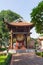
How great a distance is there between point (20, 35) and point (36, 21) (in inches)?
201

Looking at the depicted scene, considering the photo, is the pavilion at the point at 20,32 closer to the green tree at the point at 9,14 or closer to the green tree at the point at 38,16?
the green tree at the point at 38,16

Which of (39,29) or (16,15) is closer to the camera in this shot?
(39,29)

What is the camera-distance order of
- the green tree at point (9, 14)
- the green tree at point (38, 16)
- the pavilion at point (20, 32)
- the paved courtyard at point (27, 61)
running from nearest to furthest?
the paved courtyard at point (27, 61), the green tree at point (38, 16), the pavilion at point (20, 32), the green tree at point (9, 14)

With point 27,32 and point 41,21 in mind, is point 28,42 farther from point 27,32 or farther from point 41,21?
point 41,21

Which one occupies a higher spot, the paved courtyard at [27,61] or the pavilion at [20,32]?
the pavilion at [20,32]

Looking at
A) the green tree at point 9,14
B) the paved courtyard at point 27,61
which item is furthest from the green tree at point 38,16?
the green tree at point 9,14

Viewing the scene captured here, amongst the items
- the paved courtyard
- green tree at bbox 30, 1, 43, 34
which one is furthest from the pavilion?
the paved courtyard

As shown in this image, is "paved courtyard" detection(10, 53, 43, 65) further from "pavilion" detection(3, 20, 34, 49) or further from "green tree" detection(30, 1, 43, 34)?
"pavilion" detection(3, 20, 34, 49)

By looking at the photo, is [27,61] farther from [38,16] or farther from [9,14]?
[9,14]

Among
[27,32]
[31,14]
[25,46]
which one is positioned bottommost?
[25,46]

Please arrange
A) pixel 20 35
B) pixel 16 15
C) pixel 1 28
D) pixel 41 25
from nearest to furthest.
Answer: pixel 41 25 → pixel 20 35 → pixel 1 28 → pixel 16 15

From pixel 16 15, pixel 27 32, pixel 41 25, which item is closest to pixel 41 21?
pixel 41 25

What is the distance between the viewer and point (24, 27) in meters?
42.2

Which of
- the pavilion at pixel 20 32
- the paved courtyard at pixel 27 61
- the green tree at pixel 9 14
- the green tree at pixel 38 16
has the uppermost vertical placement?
the green tree at pixel 9 14
